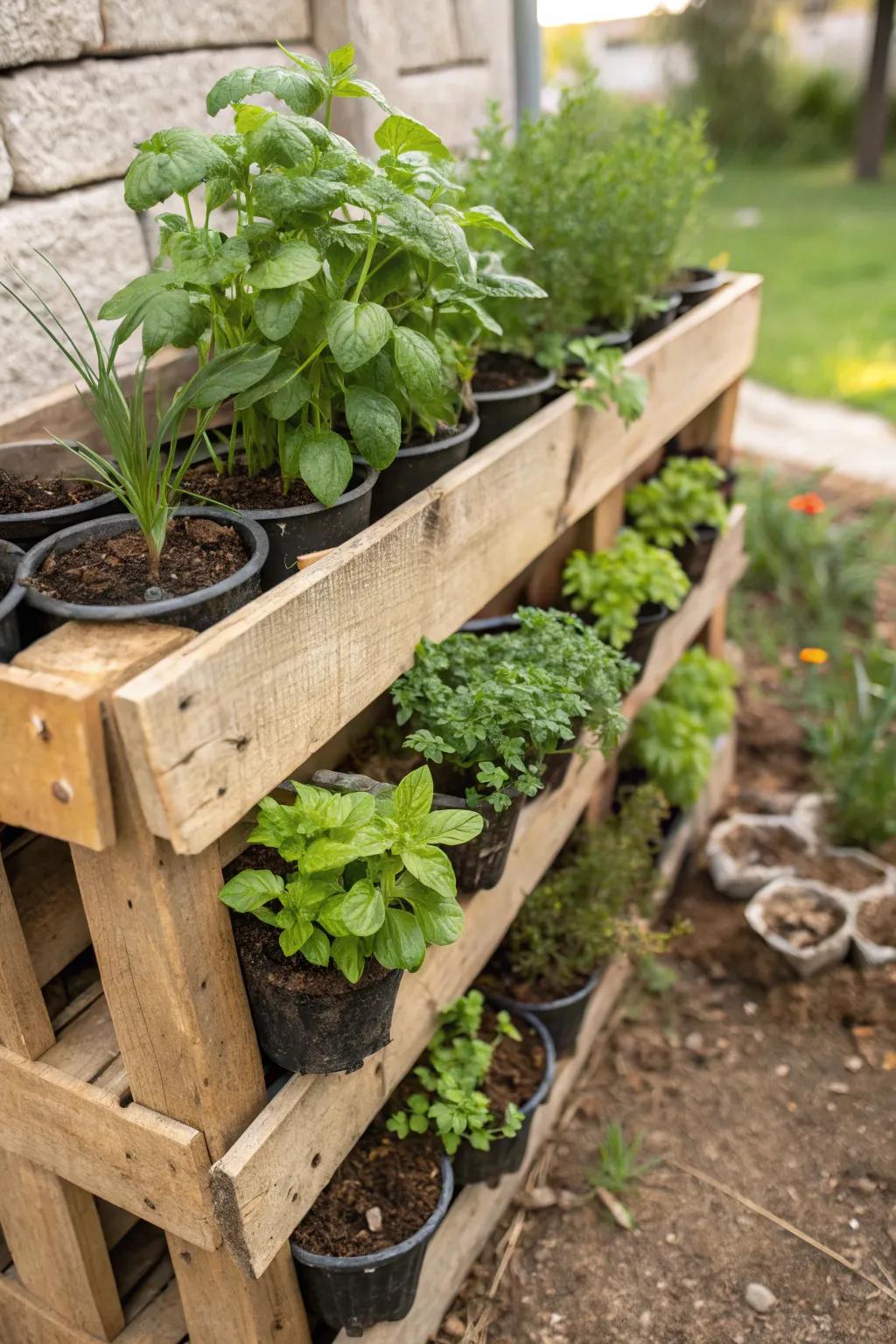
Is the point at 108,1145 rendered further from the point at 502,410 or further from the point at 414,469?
the point at 502,410

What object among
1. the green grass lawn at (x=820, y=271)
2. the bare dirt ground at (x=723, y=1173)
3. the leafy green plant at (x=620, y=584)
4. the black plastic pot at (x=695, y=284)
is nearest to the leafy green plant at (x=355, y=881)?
the leafy green plant at (x=620, y=584)

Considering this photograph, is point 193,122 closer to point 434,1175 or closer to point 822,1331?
point 434,1175

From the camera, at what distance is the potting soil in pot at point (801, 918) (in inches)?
119

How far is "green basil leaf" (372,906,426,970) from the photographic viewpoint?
1.44 m

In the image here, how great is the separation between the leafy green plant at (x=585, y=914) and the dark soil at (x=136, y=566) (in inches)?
51.3

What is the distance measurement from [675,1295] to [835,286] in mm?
7881

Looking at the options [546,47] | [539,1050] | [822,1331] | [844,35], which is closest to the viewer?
[822,1331]

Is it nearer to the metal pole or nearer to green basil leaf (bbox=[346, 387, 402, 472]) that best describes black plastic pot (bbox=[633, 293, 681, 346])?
the metal pole

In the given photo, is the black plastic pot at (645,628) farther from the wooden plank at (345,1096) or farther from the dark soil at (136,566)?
the dark soil at (136,566)

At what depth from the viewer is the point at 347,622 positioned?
5.02 ft

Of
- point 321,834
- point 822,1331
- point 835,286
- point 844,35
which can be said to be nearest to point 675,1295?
point 822,1331

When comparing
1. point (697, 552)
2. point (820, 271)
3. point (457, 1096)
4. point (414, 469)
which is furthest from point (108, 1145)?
point (820, 271)

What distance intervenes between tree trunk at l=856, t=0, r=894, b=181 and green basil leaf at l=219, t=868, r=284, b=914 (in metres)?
14.0

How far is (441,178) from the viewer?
61.9 inches
